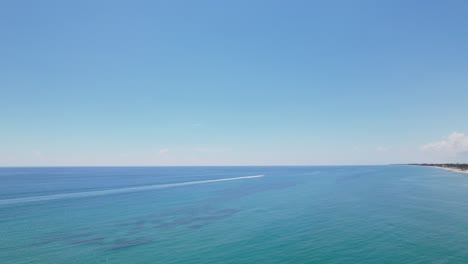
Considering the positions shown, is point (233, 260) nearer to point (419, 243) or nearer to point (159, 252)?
point (159, 252)

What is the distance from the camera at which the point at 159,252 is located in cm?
2570

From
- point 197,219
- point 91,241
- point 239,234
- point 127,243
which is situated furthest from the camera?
point 197,219

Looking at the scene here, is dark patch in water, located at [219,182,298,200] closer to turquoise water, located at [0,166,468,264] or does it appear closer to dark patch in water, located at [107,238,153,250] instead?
turquoise water, located at [0,166,468,264]

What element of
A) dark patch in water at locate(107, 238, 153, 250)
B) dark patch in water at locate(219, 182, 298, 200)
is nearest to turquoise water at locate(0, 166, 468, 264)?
dark patch in water at locate(107, 238, 153, 250)

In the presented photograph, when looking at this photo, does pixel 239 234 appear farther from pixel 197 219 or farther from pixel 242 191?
pixel 242 191

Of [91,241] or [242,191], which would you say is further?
[242,191]

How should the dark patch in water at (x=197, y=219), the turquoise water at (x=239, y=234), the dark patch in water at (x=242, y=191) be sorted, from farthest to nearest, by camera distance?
the dark patch in water at (x=242, y=191) < the dark patch in water at (x=197, y=219) < the turquoise water at (x=239, y=234)

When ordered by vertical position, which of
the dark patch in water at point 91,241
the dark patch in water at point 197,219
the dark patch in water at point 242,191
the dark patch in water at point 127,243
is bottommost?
the dark patch in water at point 242,191

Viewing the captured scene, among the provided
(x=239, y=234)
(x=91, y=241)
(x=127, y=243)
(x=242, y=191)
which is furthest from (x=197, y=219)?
(x=242, y=191)

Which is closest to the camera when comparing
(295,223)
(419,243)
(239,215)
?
(419,243)

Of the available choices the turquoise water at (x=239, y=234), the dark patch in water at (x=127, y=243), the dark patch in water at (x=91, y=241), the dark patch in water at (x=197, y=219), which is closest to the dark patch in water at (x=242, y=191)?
the turquoise water at (x=239, y=234)

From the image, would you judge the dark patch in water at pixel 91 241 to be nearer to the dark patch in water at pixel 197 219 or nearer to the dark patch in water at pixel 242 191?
the dark patch in water at pixel 197 219

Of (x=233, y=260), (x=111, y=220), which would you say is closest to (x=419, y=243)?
(x=233, y=260)

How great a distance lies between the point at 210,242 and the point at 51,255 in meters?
15.9
